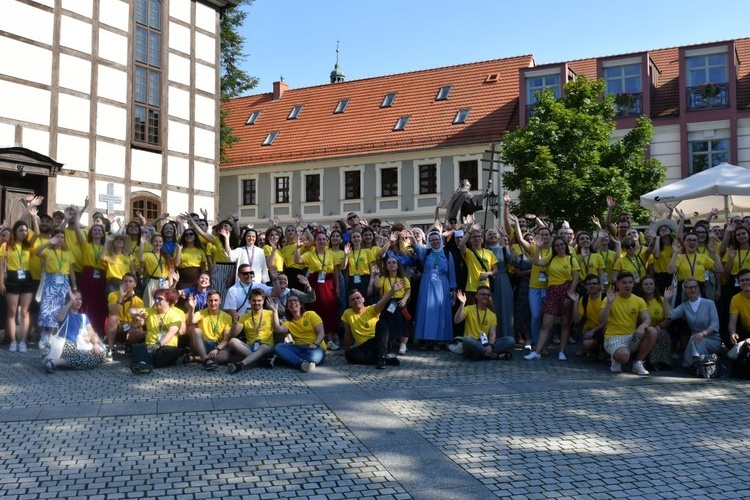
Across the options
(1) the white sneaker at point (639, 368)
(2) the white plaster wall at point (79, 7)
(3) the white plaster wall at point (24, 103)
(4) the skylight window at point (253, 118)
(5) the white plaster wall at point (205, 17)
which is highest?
(4) the skylight window at point (253, 118)

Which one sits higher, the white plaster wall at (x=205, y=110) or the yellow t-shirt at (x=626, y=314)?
the white plaster wall at (x=205, y=110)

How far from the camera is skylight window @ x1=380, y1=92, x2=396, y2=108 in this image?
36.8 meters

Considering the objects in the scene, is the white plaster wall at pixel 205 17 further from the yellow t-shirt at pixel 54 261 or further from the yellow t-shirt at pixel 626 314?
the yellow t-shirt at pixel 626 314

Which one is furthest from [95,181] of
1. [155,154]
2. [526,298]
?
[526,298]

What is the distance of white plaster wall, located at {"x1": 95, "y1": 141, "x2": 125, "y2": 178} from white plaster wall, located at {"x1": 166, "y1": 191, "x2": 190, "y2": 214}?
1697mm

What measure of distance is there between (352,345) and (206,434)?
414cm

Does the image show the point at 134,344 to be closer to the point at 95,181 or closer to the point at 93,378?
the point at 93,378

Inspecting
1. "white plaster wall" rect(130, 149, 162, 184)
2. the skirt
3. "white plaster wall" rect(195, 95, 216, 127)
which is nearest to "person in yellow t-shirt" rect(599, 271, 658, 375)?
the skirt

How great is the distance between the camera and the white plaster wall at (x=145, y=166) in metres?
19.5

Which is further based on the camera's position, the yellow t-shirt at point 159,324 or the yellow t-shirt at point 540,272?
the yellow t-shirt at point 540,272

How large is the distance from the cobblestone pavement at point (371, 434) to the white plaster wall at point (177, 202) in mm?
12218

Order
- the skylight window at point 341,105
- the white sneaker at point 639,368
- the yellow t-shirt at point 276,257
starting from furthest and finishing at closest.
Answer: the skylight window at point 341,105, the yellow t-shirt at point 276,257, the white sneaker at point 639,368

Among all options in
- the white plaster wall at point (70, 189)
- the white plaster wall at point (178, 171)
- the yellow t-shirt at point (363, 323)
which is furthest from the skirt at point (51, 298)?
the white plaster wall at point (178, 171)

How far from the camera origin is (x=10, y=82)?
1628cm
